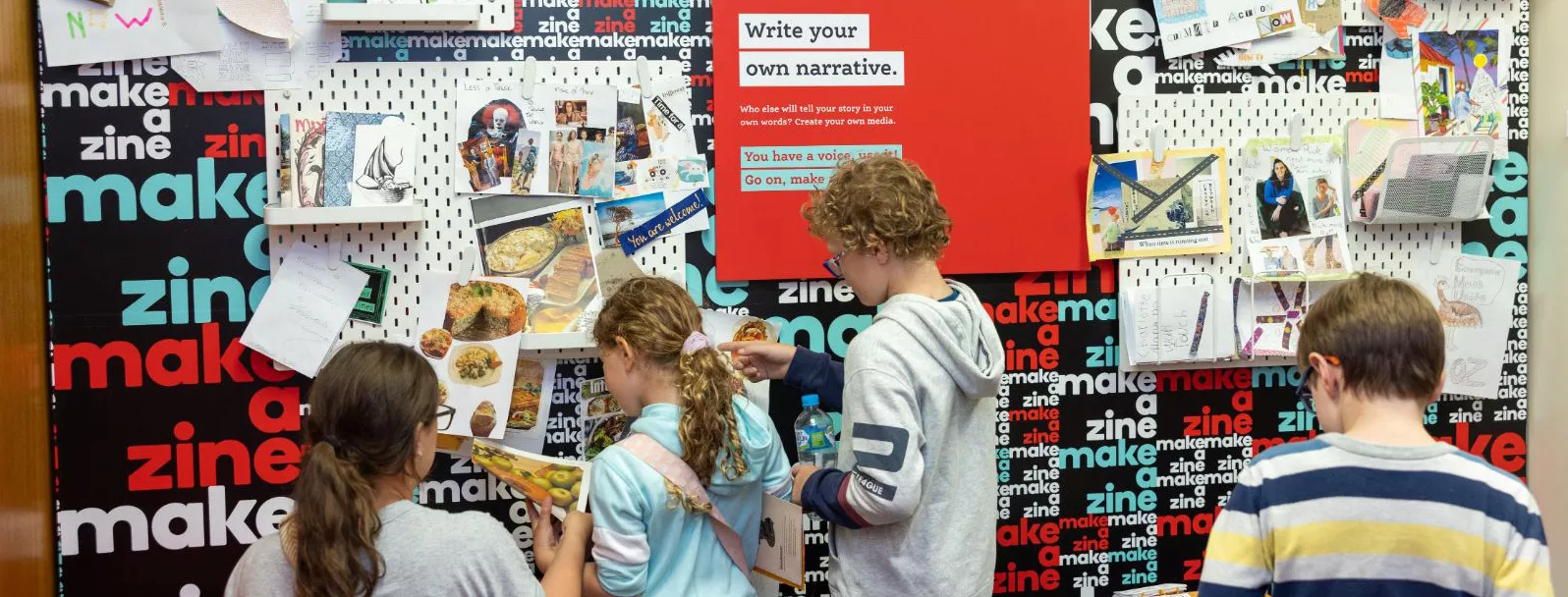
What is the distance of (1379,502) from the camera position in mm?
1395

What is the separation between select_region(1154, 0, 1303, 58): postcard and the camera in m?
2.42

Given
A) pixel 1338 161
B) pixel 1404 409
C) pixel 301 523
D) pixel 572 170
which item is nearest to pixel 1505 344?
pixel 1338 161

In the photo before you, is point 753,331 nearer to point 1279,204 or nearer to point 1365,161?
point 1279,204

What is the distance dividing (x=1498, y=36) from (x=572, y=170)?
2115 mm

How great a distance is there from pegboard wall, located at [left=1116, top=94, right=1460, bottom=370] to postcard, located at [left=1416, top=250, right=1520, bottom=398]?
0.13 meters

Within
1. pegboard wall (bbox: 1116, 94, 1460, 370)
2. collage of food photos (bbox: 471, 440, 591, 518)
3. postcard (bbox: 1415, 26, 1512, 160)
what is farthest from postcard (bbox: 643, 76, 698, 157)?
postcard (bbox: 1415, 26, 1512, 160)

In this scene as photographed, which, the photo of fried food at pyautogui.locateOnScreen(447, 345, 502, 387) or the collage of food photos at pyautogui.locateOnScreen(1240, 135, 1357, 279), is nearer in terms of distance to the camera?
the photo of fried food at pyautogui.locateOnScreen(447, 345, 502, 387)

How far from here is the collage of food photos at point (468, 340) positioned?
2.22 metres

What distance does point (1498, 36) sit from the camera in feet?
8.27

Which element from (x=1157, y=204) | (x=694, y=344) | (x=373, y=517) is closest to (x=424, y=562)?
(x=373, y=517)

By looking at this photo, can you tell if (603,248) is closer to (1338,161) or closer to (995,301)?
(995,301)

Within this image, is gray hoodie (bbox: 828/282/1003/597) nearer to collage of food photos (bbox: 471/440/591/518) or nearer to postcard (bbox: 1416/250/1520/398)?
collage of food photos (bbox: 471/440/591/518)

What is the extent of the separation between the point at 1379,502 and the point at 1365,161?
1337 mm

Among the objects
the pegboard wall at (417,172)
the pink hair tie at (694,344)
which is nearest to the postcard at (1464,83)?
the pink hair tie at (694,344)
